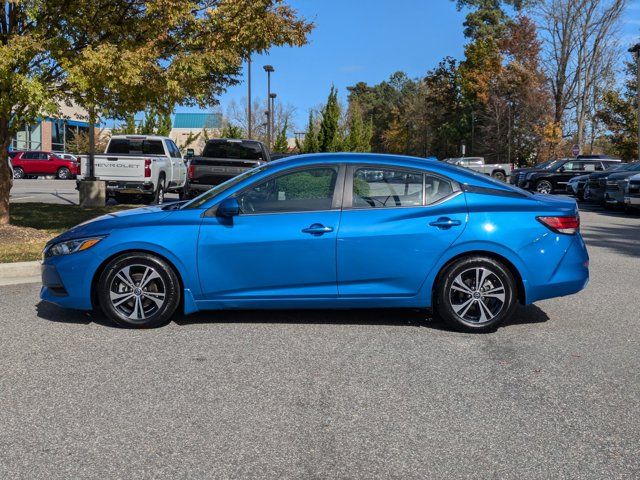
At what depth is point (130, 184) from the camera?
59.6ft

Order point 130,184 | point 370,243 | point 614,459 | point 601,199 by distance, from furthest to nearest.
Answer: point 601,199 → point 130,184 → point 370,243 → point 614,459

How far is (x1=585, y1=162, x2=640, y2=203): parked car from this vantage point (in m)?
22.2

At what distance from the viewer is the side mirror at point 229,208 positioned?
19.6 ft

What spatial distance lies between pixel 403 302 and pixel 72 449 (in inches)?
127

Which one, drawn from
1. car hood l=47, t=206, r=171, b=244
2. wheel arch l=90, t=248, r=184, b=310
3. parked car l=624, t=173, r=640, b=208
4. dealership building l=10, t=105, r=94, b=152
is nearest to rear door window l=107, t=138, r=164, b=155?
parked car l=624, t=173, r=640, b=208

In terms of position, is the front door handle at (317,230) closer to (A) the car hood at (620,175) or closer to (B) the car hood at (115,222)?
(B) the car hood at (115,222)

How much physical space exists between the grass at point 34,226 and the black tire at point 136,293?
11.0 feet

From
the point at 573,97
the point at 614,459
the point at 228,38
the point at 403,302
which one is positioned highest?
the point at 573,97

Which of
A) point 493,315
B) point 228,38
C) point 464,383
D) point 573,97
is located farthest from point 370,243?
point 573,97

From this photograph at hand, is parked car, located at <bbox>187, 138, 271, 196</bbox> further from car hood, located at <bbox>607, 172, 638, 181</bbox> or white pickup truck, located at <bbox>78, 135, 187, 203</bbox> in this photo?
car hood, located at <bbox>607, 172, 638, 181</bbox>

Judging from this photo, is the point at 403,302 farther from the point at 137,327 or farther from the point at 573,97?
the point at 573,97

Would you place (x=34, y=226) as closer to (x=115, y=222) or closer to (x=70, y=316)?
(x=70, y=316)

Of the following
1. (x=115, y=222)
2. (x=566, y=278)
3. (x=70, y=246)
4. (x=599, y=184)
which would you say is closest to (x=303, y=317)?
(x=115, y=222)

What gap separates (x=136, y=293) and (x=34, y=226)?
307 inches
